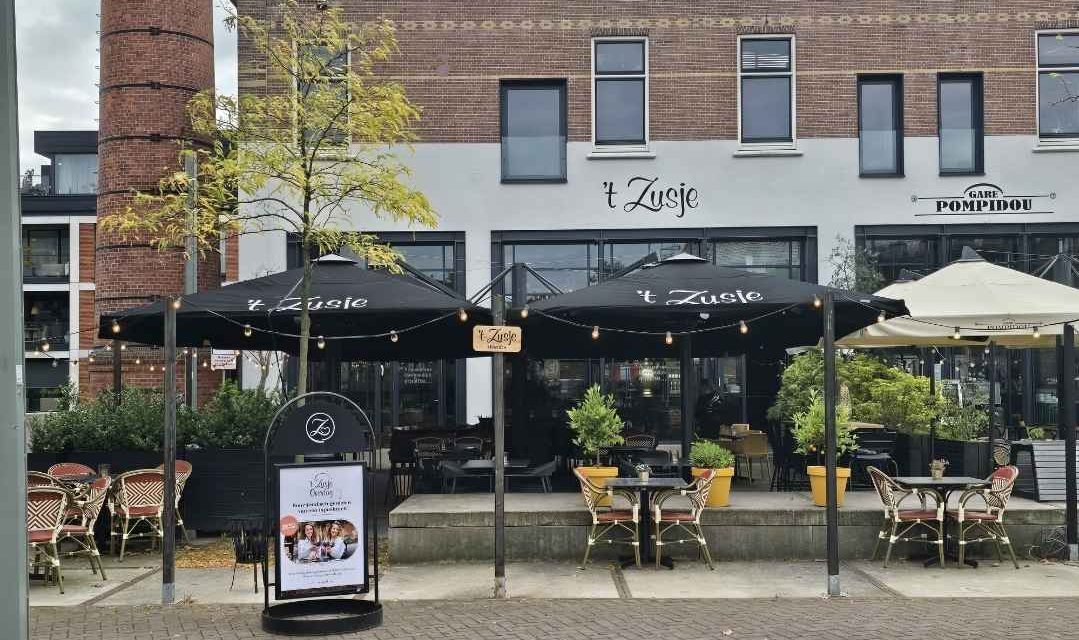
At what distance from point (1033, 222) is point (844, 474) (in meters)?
12.8

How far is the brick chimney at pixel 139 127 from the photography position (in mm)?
18859

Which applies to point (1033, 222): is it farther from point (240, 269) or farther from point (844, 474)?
point (240, 269)

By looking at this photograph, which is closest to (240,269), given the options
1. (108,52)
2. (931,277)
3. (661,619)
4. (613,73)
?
(108,52)

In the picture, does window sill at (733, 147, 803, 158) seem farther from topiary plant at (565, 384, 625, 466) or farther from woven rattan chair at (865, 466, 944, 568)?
woven rattan chair at (865, 466, 944, 568)

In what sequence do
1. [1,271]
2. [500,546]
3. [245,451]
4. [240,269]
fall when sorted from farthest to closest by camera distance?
1. [240,269]
2. [245,451]
3. [500,546]
4. [1,271]

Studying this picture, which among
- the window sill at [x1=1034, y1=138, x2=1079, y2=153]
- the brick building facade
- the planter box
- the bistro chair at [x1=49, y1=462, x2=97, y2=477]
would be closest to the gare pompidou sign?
the brick building facade

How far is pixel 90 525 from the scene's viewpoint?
1012cm

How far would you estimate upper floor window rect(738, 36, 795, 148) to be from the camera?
71.7ft

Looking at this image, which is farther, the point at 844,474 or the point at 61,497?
the point at 844,474

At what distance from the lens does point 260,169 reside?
11.4 meters

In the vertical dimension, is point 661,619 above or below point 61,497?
below

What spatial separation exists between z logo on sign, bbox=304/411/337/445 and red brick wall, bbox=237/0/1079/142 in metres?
14.3

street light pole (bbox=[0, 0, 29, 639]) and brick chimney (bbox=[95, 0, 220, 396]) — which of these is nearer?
street light pole (bbox=[0, 0, 29, 639])

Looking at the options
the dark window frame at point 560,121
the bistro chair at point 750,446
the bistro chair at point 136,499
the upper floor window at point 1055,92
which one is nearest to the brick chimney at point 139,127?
the dark window frame at point 560,121
